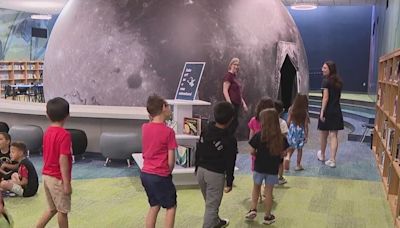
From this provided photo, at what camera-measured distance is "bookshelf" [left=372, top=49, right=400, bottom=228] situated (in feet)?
16.9

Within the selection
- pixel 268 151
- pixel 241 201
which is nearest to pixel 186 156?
pixel 241 201

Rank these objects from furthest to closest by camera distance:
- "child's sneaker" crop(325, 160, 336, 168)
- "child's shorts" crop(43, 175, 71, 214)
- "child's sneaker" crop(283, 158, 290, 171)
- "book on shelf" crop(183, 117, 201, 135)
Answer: "child's sneaker" crop(325, 160, 336, 168) < "child's sneaker" crop(283, 158, 290, 171) < "book on shelf" crop(183, 117, 201, 135) < "child's shorts" crop(43, 175, 71, 214)

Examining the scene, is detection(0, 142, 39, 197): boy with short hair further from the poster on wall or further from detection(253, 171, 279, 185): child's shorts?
detection(253, 171, 279, 185): child's shorts

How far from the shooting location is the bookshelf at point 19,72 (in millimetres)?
20953

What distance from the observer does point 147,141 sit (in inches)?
148

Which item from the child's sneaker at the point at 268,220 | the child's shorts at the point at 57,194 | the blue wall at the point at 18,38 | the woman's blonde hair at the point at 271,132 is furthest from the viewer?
the blue wall at the point at 18,38

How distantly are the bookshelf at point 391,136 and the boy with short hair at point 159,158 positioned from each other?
95.5 inches

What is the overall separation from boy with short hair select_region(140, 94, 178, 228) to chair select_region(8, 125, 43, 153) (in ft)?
15.9

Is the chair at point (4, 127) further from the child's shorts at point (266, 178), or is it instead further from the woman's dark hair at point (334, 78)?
the woman's dark hair at point (334, 78)

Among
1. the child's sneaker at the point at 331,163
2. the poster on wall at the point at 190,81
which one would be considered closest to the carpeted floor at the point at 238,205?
the child's sneaker at the point at 331,163

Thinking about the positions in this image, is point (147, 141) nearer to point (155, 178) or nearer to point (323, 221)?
point (155, 178)

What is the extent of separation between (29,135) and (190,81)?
11.6 ft

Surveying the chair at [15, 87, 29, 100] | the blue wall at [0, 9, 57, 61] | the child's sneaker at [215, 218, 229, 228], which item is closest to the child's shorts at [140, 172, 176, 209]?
the child's sneaker at [215, 218, 229, 228]

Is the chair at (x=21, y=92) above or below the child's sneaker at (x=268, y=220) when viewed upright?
above
